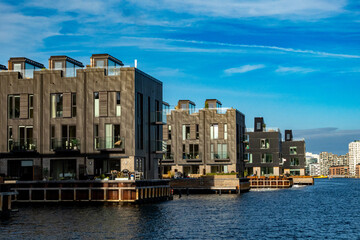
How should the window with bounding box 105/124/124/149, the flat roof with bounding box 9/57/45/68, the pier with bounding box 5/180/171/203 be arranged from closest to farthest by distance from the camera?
1. the pier with bounding box 5/180/171/203
2. the window with bounding box 105/124/124/149
3. the flat roof with bounding box 9/57/45/68

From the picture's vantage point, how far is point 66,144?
66.2 meters

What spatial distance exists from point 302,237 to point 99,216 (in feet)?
59.5

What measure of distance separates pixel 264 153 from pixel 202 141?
134ft

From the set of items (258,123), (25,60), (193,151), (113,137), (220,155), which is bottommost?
(220,155)

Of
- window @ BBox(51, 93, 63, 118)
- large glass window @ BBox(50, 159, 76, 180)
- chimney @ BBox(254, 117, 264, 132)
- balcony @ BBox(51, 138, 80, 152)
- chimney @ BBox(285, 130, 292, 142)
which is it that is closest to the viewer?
balcony @ BBox(51, 138, 80, 152)

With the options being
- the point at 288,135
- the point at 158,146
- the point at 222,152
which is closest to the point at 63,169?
the point at 158,146

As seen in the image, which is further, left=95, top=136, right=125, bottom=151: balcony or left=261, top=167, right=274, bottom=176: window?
Answer: left=261, top=167, right=274, bottom=176: window

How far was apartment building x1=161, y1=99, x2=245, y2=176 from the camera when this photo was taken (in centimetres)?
10781

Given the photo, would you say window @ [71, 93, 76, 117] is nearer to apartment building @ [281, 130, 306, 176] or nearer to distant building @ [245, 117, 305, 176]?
distant building @ [245, 117, 305, 176]

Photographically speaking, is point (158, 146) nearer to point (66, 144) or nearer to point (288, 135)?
point (66, 144)

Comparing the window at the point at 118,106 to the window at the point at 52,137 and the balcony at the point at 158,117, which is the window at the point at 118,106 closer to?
the balcony at the point at 158,117

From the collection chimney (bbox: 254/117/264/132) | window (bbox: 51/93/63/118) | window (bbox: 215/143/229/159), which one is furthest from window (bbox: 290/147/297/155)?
window (bbox: 51/93/63/118)

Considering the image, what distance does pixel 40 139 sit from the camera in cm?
6738

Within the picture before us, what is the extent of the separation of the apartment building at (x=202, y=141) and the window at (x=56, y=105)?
4162 cm
